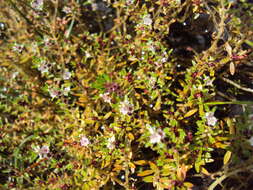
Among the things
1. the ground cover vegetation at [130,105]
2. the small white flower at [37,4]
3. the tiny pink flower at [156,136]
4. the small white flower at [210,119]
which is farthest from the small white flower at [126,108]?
the small white flower at [37,4]

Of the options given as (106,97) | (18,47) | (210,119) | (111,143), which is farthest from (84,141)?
(18,47)

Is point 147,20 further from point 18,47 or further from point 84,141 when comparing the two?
point 18,47

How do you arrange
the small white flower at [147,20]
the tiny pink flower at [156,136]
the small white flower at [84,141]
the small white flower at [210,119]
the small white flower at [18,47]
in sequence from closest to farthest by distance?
the tiny pink flower at [156,136]
the small white flower at [210,119]
the small white flower at [84,141]
the small white flower at [147,20]
the small white flower at [18,47]

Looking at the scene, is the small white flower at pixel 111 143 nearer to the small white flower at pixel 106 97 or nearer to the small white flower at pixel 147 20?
the small white flower at pixel 106 97

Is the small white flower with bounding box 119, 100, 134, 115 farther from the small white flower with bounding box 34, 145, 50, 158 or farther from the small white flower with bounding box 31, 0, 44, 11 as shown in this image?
the small white flower with bounding box 31, 0, 44, 11

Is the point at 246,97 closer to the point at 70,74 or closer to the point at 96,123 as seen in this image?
the point at 96,123

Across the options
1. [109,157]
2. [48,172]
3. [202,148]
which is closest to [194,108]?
[202,148]

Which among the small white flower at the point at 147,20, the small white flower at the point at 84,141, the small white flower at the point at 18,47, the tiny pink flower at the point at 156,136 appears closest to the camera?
the tiny pink flower at the point at 156,136

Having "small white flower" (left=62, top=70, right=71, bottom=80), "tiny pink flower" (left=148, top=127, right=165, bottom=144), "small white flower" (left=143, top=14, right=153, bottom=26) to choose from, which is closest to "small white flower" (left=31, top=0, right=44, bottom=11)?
"small white flower" (left=62, top=70, right=71, bottom=80)

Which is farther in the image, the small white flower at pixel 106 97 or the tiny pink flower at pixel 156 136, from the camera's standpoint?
the small white flower at pixel 106 97

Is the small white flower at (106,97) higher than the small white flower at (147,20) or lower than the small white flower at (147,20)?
lower
